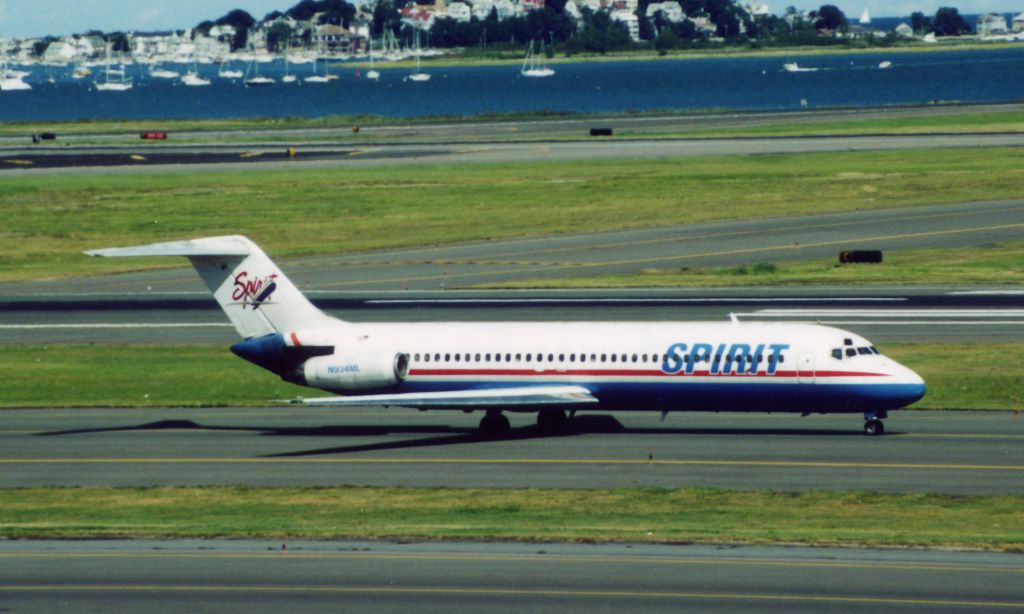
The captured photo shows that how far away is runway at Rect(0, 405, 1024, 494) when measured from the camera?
4100cm

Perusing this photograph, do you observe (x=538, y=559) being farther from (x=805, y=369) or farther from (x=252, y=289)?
(x=252, y=289)

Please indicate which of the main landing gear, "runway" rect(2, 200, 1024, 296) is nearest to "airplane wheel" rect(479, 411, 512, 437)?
the main landing gear

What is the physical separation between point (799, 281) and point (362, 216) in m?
38.3

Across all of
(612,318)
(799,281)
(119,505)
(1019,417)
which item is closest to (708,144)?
(799,281)

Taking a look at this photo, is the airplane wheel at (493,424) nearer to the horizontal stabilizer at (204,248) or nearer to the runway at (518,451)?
the runway at (518,451)

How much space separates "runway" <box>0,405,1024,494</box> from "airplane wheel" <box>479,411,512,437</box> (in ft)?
1.81

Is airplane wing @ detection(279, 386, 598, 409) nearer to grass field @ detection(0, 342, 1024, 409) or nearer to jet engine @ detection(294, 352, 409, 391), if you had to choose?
jet engine @ detection(294, 352, 409, 391)

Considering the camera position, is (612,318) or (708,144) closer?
(612,318)

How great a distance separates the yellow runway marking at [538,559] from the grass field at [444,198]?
59.7 meters

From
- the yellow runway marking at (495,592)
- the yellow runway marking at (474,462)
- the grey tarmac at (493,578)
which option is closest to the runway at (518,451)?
the yellow runway marking at (474,462)

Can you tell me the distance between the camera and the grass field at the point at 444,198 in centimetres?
10019

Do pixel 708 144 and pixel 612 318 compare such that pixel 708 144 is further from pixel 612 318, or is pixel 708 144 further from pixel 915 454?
pixel 915 454

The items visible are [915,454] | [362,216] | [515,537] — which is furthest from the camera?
[362,216]

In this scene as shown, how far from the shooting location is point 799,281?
78.2m
